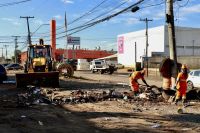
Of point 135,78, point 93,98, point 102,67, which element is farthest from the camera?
point 102,67

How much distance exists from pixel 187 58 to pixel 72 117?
61.3 metres

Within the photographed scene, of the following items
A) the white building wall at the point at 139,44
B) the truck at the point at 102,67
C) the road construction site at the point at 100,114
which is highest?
the white building wall at the point at 139,44

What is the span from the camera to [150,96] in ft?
68.9

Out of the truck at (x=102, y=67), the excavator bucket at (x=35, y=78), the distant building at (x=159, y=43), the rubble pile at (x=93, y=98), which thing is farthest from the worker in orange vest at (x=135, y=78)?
the distant building at (x=159, y=43)

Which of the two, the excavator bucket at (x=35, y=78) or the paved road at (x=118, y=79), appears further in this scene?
the paved road at (x=118, y=79)

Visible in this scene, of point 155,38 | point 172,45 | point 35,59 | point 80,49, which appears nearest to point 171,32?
point 172,45

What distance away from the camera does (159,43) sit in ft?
282

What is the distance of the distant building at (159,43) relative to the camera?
84.5 meters

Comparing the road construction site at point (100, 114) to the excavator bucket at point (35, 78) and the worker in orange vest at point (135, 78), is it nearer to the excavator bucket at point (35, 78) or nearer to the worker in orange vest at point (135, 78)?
the worker in orange vest at point (135, 78)

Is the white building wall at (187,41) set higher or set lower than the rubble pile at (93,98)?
higher

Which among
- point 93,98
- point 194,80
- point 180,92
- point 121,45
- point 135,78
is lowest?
point 93,98

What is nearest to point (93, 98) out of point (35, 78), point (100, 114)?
point (100, 114)

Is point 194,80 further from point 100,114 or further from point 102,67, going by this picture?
point 102,67

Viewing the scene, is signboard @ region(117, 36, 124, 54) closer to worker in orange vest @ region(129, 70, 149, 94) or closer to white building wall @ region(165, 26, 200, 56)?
white building wall @ region(165, 26, 200, 56)
